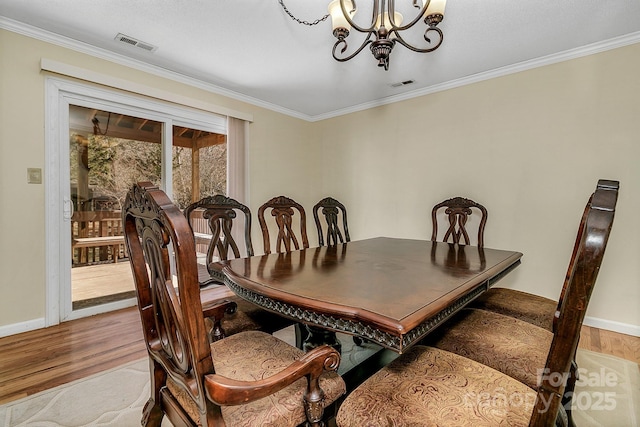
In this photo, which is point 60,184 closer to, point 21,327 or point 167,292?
point 21,327

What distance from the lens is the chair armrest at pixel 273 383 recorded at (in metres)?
0.70

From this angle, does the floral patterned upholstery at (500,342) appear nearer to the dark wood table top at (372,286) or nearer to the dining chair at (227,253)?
the dark wood table top at (372,286)

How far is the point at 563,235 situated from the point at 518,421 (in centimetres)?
257

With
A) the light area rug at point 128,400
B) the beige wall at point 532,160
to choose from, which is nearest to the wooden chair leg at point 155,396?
the light area rug at point 128,400

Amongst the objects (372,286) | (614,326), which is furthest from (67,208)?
(614,326)

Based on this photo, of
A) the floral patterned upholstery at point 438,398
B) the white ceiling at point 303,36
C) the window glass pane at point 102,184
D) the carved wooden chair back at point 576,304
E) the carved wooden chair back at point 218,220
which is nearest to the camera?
the carved wooden chair back at point 576,304

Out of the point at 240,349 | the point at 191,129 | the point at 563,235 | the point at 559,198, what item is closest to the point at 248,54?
the point at 191,129

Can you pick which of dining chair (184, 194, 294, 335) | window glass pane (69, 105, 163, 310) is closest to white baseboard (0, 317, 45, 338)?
window glass pane (69, 105, 163, 310)

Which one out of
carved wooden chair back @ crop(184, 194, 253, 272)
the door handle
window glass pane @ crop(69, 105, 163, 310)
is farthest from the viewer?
window glass pane @ crop(69, 105, 163, 310)

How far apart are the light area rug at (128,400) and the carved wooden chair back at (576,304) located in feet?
4.02

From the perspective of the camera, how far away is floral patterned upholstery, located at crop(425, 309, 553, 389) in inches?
44.1

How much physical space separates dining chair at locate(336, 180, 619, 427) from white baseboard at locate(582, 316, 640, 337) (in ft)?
6.04

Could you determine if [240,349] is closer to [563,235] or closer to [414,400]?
[414,400]

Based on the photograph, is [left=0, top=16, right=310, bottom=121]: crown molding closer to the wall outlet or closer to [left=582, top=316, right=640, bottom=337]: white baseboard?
the wall outlet
